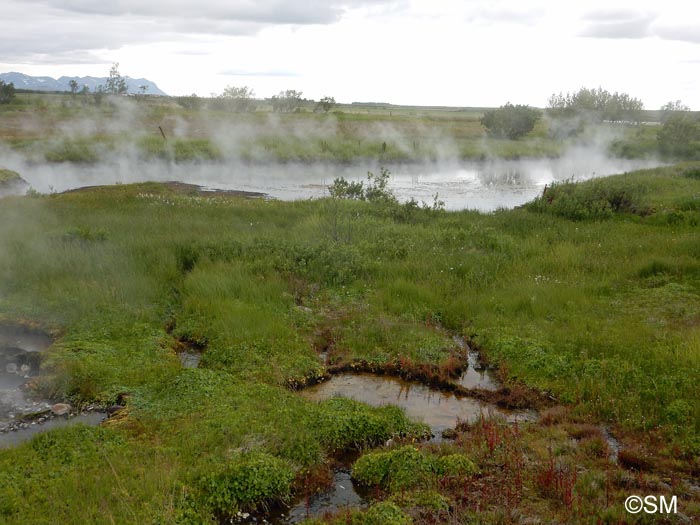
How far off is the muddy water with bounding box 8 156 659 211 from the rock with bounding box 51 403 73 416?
19.5 meters

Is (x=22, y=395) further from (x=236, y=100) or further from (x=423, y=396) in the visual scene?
(x=236, y=100)

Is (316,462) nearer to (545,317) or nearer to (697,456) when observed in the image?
(697,456)

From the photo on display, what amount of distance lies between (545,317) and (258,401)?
5.81 meters

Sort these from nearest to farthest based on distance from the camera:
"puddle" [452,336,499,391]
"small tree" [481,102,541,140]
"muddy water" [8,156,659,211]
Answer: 1. "puddle" [452,336,499,391]
2. "muddy water" [8,156,659,211]
3. "small tree" [481,102,541,140]

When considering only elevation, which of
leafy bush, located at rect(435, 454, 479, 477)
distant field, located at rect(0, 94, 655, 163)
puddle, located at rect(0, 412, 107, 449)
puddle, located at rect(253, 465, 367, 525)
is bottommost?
puddle, located at rect(253, 465, 367, 525)

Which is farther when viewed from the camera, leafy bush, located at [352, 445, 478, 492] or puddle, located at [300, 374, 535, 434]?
puddle, located at [300, 374, 535, 434]

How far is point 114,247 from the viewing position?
1364 cm

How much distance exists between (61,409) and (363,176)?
29.3 meters

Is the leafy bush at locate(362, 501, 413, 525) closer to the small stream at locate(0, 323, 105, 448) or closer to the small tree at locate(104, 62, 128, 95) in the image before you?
the small stream at locate(0, 323, 105, 448)

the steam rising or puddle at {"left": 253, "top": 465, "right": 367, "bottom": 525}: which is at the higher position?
the steam rising

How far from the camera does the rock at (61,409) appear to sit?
7668 millimetres

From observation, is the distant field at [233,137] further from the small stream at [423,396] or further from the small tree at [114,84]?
the small stream at [423,396]

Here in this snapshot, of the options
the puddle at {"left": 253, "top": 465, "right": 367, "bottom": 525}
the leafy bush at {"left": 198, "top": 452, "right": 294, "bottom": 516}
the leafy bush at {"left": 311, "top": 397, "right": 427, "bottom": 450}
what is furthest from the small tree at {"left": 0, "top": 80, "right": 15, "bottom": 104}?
the puddle at {"left": 253, "top": 465, "right": 367, "bottom": 525}

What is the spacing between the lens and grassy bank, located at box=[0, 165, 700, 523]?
6.16m
